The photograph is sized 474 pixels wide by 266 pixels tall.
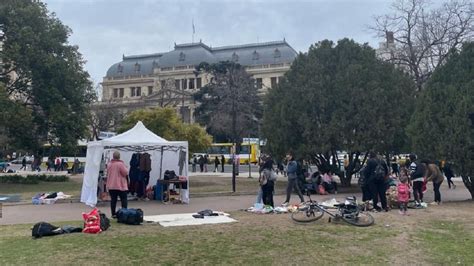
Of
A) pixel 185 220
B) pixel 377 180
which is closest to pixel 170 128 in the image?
pixel 377 180

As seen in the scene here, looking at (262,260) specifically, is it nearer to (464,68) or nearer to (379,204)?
(379,204)

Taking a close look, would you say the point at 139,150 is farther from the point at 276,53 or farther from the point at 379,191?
the point at 276,53

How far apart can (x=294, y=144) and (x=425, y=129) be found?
6.97 metres

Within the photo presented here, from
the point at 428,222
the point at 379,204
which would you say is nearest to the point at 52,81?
the point at 379,204

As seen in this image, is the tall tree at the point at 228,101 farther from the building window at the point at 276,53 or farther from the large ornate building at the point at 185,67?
the building window at the point at 276,53

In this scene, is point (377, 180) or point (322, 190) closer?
point (377, 180)

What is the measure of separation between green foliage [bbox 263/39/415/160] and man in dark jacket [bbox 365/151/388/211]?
7.04 metres

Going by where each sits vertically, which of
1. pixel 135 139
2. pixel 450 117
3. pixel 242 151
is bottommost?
pixel 135 139

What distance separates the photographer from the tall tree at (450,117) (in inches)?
651

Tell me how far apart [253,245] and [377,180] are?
6444 mm

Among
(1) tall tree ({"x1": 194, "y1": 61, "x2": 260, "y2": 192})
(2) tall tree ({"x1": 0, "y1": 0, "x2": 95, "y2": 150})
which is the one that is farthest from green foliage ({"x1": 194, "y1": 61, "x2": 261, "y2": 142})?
(2) tall tree ({"x1": 0, "y1": 0, "x2": 95, "y2": 150})

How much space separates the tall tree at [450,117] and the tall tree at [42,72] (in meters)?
18.7

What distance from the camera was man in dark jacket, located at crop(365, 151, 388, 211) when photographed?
14016mm

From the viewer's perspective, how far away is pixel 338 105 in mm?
22297
